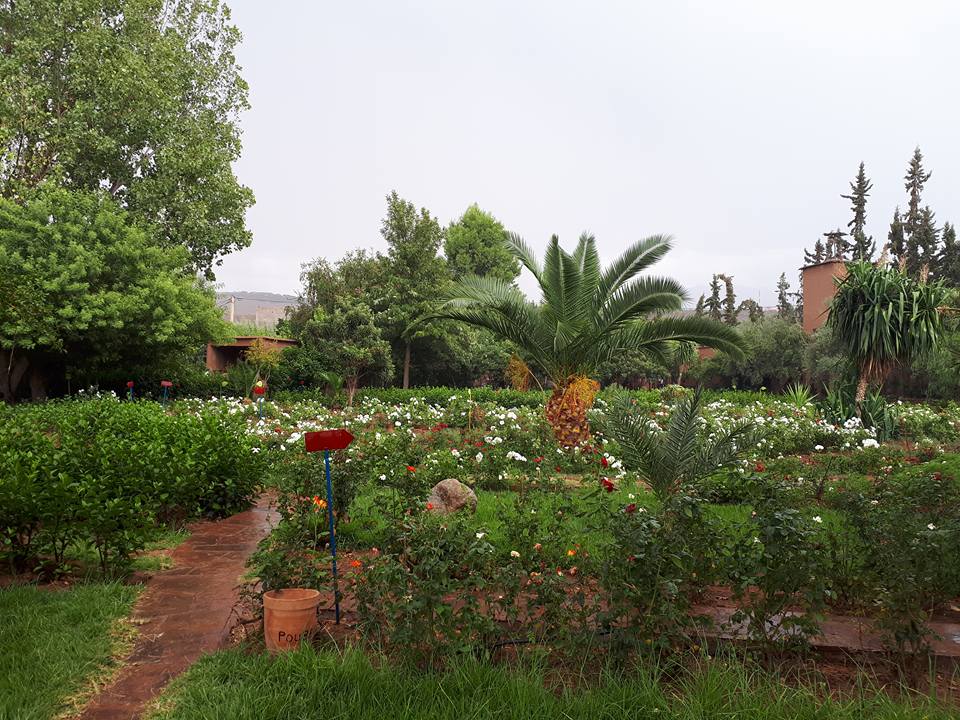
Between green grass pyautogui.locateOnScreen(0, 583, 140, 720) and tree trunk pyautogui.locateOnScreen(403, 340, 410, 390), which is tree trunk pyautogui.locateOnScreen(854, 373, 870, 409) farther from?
tree trunk pyautogui.locateOnScreen(403, 340, 410, 390)

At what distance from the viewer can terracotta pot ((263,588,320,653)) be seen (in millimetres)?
3527

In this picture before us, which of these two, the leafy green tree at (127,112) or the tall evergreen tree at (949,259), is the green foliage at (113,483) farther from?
the tall evergreen tree at (949,259)

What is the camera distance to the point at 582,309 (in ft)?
35.4

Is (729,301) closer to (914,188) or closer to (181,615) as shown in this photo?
(914,188)

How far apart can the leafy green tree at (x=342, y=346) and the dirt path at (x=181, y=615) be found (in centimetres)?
1638

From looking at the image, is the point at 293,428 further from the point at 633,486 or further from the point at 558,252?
the point at 633,486

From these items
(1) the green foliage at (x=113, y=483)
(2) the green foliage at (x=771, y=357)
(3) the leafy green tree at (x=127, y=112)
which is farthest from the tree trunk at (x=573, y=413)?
(2) the green foliage at (x=771, y=357)

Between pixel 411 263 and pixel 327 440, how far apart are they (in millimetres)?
23005

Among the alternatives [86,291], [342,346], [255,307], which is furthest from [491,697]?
[255,307]

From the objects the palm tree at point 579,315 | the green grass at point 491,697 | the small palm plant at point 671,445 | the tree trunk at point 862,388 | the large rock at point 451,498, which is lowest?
the green grass at point 491,697

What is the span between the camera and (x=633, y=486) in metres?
8.09

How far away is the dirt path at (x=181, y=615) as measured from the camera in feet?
10.6

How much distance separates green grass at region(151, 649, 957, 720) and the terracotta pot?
1.07ft

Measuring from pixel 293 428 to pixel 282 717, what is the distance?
10.4m
